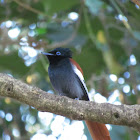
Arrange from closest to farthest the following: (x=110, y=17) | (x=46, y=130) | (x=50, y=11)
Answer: (x=50, y=11), (x=110, y=17), (x=46, y=130)

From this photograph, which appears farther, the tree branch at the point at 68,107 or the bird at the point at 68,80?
the bird at the point at 68,80

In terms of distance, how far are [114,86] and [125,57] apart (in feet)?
3.42

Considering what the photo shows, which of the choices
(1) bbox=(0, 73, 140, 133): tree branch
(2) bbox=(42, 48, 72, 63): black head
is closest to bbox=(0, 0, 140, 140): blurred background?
(2) bbox=(42, 48, 72, 63): black head

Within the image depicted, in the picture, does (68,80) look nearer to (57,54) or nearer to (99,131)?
(57,54)

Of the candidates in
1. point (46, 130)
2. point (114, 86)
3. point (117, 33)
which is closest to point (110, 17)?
point (117, 33)

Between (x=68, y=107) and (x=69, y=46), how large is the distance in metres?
2.72

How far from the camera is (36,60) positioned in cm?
492

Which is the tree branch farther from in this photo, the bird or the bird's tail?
the bird

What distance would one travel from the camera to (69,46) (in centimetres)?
505

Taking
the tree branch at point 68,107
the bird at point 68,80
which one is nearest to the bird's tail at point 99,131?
the bird at point 68,80

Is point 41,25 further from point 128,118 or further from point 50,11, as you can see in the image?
point 128,118

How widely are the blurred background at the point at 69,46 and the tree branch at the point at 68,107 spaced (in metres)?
1.76

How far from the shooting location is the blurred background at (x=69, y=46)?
4371 mm

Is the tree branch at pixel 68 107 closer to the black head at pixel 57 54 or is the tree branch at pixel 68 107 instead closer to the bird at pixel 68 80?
the bird at pixel 68 80
